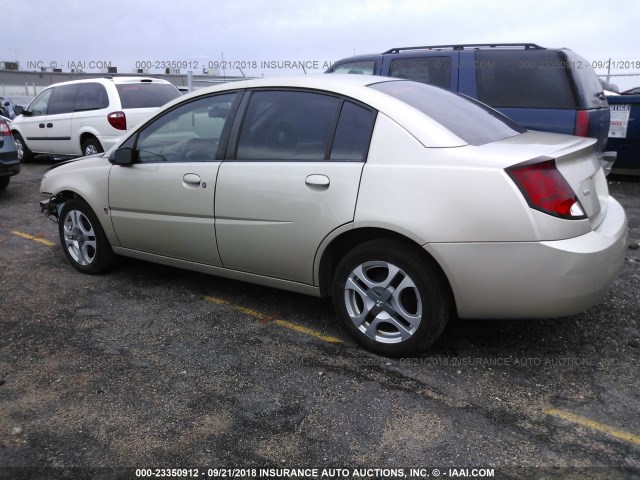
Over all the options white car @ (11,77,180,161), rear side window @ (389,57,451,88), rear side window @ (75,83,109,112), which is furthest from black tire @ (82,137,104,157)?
rear side window @ (389,57,451,88)

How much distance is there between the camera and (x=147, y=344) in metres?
3.62

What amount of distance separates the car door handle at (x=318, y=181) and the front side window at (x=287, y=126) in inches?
5.2

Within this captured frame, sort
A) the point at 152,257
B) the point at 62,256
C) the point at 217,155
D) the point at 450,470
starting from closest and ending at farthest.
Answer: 1. the point at 450,470
2. the point at 217,155
3. the point at 152,257
4. the point at 62,256

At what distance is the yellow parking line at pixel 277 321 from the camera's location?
144 inches

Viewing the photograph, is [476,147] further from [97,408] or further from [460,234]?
[97,408]

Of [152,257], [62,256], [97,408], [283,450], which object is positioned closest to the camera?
[283,450]

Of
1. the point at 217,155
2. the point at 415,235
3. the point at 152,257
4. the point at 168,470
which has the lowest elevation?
the point at 168,470

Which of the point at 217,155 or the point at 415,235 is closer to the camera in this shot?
the point at 415,235

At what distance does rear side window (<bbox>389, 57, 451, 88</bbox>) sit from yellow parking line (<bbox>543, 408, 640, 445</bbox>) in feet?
15.9

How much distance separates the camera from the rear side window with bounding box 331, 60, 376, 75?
7543 mm

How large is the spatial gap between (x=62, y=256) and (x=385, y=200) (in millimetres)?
3747

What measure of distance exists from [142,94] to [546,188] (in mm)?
8429

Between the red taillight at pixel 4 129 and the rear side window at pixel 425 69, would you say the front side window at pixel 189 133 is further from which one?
the red taillight at pixel 4 129

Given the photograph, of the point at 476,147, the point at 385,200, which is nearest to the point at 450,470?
the point at 385,200
